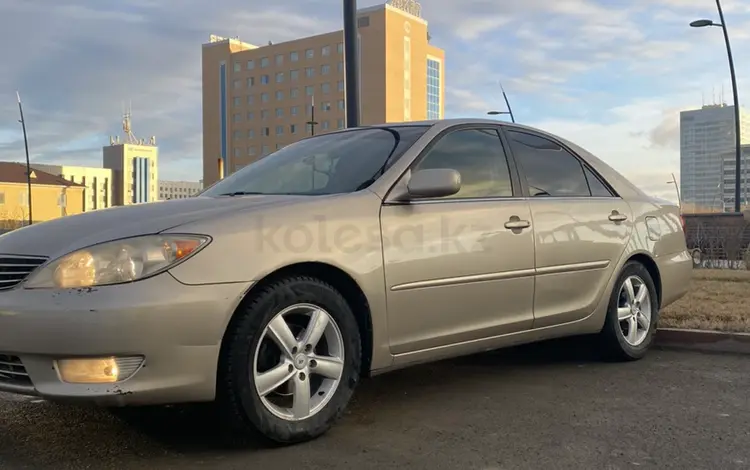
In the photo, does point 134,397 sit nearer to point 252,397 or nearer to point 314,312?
point 252,397

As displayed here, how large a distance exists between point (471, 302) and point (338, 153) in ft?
3.68

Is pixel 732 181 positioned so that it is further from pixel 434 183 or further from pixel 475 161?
pixel 434 183

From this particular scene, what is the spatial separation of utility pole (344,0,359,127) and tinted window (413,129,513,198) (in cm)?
380

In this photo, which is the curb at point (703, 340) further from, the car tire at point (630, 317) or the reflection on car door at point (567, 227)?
the reflection on car door at point (567, 227)

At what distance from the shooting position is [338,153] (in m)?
4.26

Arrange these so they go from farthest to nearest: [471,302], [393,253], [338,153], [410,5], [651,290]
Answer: [410,5] → [651,290] → [338,153] → [471,302] → [393,253]

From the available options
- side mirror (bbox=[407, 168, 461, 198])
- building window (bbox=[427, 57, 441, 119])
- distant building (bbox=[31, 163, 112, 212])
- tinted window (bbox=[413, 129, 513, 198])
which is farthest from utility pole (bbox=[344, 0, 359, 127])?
building window (bbox=[427, 57, 441, 119])

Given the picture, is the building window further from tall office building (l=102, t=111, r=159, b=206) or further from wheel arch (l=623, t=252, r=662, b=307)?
wheel arch (l=623, t=252, r=662, b=307)

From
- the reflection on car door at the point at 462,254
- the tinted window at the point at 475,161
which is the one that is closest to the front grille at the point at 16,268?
the reflection on car door at the point at 462,254

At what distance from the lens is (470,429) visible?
141 inches

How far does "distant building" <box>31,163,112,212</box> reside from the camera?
10775 cm

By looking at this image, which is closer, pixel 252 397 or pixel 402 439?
pixel 252 397

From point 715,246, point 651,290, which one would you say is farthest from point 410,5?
point 651,290

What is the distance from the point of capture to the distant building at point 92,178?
107750mm
